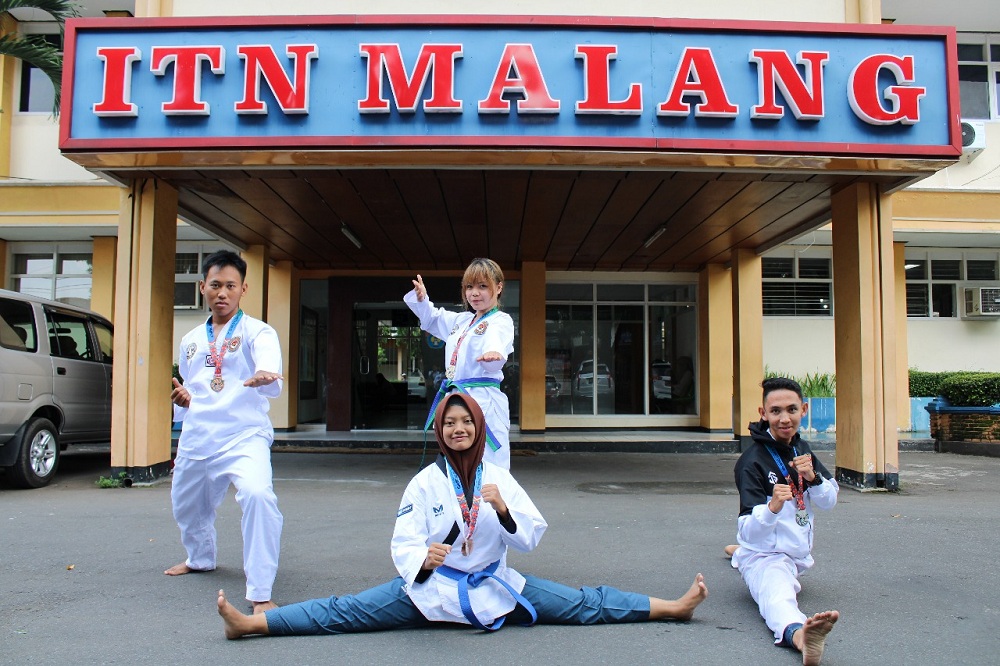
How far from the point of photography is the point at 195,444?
403cm

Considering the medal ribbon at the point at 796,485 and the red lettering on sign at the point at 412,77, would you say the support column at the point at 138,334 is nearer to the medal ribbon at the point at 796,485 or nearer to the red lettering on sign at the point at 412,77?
the red lettering on sign at the point at 412,77

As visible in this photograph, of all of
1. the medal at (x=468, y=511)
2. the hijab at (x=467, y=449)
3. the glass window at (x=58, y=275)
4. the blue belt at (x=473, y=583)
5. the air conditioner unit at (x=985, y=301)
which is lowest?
the blue belt at (x=473, y=583)

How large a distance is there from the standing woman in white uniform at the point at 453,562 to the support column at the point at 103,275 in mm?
12091

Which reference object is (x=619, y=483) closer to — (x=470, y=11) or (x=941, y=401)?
(x=470, y=11)

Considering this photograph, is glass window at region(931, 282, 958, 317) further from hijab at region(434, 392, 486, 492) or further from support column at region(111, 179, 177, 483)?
hijab at region(434, 392, 486, 492)

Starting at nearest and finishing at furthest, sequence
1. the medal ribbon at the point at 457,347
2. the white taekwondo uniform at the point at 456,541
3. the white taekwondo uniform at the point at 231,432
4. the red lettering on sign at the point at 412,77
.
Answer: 1. the white taekwondo uniform at the point at 456,541
2. the white taekwondo uniform at the point at 231,432
3. the medal ribbon at the point at 457,347
4. the red lettering on sign at the point at 412,77

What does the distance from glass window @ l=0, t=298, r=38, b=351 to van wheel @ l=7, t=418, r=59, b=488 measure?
2.80 feet

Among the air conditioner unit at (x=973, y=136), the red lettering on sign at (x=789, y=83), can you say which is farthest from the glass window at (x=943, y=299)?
the red lettering on sign at (x=789, y=83)

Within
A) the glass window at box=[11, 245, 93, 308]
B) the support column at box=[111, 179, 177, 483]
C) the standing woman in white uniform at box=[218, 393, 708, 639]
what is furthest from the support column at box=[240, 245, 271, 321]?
the standing woman in white uniform at box=[218, 393, 708, 639]

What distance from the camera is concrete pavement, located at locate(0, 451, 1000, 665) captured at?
11.0ft

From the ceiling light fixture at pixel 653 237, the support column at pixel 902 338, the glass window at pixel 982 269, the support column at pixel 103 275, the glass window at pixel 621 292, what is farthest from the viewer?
the glass window at pixel 982 269

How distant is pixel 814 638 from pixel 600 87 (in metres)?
5.42

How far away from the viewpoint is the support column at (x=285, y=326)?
13445mm

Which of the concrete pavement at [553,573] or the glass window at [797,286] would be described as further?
the glass window at [797,286]
